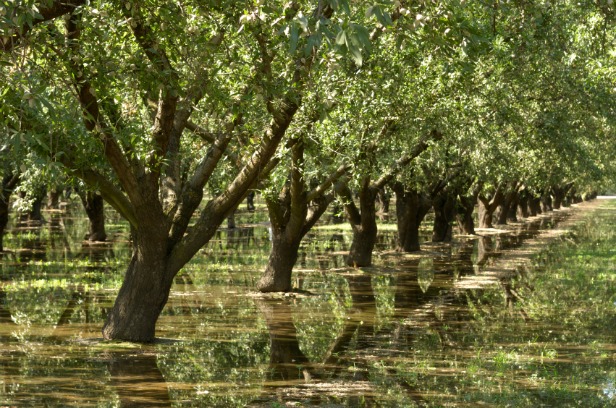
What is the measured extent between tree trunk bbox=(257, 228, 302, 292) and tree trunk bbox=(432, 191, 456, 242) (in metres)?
18.4

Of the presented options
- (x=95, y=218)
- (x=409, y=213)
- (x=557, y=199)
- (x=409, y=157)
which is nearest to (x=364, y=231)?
Answer: (x=409, y=157)

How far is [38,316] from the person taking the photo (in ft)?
63.0

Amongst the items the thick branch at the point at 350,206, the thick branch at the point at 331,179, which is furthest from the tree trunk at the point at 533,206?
the thick branch at the point at 331,179

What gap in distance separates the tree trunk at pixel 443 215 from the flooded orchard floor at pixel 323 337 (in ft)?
25.3

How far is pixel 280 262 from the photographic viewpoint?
939 inches

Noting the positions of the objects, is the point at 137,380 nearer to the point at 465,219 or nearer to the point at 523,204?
the point at 465,219

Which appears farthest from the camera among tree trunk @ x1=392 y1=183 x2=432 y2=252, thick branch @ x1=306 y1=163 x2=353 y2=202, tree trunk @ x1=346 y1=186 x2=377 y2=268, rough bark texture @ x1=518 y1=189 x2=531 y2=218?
rough bark texture @ x1=518 y1=189 x2=531 y2=218

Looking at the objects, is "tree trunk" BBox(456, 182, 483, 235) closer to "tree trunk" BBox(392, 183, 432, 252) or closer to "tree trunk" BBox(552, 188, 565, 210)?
"tree trunk" BBox(392, 183, 432, 252)

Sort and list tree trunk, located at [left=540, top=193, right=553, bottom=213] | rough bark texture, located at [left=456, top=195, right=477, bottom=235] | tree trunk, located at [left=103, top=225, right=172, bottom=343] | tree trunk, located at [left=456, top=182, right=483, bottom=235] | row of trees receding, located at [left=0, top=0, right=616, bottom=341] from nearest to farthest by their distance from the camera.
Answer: row of trees receding, located at [left=0, top=0, right=616, bottom=341] → tree trunk, located at [left=103, top=225, right=172, bottom=343] → tree trunk, located at [left=456, top=182, right=483, bottom=235] → rough bark texture, located at [left=456, top=195, right=477, bottom=235] → tree trunk, located at [left=540, top=193, right=553, bottom=213]

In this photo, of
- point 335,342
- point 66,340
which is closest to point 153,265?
point 66,340

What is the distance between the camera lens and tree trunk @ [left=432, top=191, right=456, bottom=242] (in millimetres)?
41719

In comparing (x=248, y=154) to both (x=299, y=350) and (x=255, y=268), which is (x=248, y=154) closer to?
(x=299, y=350)

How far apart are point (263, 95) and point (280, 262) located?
11716 mm

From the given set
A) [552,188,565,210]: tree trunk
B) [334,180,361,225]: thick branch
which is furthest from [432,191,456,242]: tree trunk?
[552,188,565,210]: tree trunk
